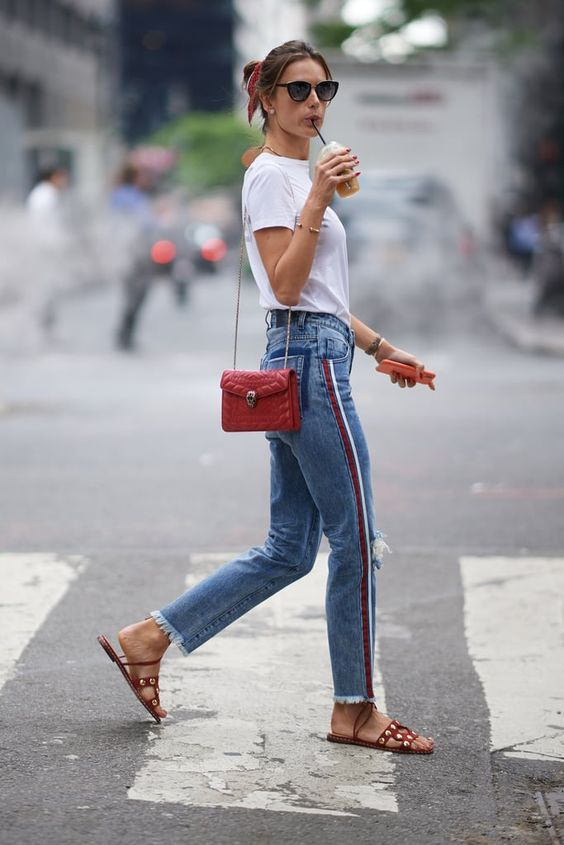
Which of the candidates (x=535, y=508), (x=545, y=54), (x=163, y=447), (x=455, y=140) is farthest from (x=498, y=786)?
(x=545, y=54)

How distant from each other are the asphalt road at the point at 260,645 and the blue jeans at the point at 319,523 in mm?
312

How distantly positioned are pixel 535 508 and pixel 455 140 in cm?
1760

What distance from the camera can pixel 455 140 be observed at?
83.0 feet

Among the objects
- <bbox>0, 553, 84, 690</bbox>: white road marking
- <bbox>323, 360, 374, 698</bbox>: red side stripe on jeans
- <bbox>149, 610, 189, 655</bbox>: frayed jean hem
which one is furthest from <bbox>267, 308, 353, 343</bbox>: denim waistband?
<bbox>0, 553, 84, 690</bbox>: white road marking

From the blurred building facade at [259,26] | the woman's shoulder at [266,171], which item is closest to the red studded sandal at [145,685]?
the woman's shoulder at [266,171]

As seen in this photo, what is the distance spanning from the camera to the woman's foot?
4.61 meters

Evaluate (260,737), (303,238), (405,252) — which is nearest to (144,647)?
(260,737)

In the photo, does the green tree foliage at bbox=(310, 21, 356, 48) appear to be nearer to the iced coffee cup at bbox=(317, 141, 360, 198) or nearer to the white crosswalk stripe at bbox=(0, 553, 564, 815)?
the white crosswalk stripe at bbox=(0, 553, 564, 815)

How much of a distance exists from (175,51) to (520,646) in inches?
5682

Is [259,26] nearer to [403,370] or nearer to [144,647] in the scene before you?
[403,370]

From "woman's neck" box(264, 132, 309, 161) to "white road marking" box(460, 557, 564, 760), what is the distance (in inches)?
69.8

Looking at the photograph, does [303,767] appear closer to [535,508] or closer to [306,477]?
[306,477]

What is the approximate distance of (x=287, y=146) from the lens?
4.36m

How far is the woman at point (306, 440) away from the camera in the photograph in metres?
4.24
